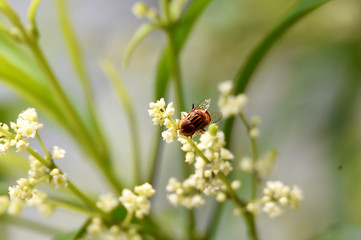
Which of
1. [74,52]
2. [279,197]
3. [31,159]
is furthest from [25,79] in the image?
[279,197]

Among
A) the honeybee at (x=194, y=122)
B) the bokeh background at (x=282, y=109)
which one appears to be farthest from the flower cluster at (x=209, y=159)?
the bokeh background at (x=282, y=109)

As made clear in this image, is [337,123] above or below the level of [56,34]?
below

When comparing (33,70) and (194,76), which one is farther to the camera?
A: (194,76)

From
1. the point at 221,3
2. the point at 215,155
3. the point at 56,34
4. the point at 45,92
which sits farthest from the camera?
the point at 56,34

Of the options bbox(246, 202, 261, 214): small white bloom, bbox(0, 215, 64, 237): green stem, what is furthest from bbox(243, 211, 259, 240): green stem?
bbox(0, 215, 64, 237): green stem

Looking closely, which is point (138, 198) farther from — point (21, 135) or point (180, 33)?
point (180, 33)

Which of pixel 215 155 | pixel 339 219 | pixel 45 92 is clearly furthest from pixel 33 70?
pixel 339 219

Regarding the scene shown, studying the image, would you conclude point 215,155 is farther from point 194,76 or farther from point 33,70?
point 194,76

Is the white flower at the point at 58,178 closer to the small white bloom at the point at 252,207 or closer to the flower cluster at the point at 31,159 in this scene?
the flower cluster at the point at 31,159
